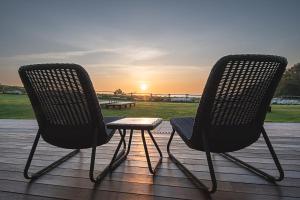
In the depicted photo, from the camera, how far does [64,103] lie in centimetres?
204

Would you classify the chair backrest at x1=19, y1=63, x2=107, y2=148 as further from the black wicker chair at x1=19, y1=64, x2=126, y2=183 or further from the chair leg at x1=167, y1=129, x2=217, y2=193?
the chair leg at x1=167, y1=129, x2=217, y2=193

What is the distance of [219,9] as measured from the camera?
402 inches

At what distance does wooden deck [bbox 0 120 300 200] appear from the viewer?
181 centimetres

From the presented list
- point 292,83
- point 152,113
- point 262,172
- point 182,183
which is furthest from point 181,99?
point 292,83

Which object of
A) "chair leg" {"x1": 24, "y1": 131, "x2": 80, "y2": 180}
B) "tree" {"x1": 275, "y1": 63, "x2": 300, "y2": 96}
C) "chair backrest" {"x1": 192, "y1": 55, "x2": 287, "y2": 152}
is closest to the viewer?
"chair backrest" {"x1": 192, "y1": 55, "x2": 287, "y2": 152}

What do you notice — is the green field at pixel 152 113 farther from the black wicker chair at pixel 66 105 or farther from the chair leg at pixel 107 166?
the black wicker chair at pixel 66 105

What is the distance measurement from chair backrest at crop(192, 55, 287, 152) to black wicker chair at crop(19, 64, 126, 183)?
836 mm

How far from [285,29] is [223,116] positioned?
14.0 meters

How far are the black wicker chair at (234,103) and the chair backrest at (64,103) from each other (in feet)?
2.62

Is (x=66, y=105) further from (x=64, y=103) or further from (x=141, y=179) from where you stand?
(x=141, y=179)

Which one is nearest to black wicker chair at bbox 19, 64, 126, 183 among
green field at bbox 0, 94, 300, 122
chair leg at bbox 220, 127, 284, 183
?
chair leg at bbox 220, 127, 284, 183

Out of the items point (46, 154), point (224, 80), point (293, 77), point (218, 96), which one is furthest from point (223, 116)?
point (293, 77)

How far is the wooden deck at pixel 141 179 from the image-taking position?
71.3 inches

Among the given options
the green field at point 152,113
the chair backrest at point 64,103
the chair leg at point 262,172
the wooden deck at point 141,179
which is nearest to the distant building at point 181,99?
the green field at point 152,113
